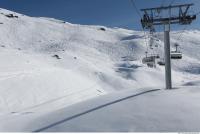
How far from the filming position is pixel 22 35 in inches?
3553

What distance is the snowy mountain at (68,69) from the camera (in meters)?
20.5

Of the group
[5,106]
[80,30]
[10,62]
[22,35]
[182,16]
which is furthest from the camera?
[80,30]

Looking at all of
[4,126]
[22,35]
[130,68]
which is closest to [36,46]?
[22,35]

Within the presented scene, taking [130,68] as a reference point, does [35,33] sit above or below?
above

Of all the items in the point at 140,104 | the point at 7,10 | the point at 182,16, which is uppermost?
the point at 7,10

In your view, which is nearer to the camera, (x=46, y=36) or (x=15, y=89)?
(x=15, y=89)

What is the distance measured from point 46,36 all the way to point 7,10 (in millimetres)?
26919

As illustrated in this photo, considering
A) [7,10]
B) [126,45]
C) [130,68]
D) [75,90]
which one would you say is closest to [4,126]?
[75,90]

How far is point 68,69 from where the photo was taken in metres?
49.8

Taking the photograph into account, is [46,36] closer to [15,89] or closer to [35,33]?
[35,33]

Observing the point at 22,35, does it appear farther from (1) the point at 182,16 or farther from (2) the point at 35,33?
(1) the point at 182,16

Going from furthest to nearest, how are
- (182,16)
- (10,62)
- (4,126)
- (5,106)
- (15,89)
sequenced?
(10,62)
(15,89)
(5,106)
(182,16)
(4,126)

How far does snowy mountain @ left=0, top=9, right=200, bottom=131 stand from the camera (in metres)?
20.5

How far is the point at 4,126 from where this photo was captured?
10.9 m
